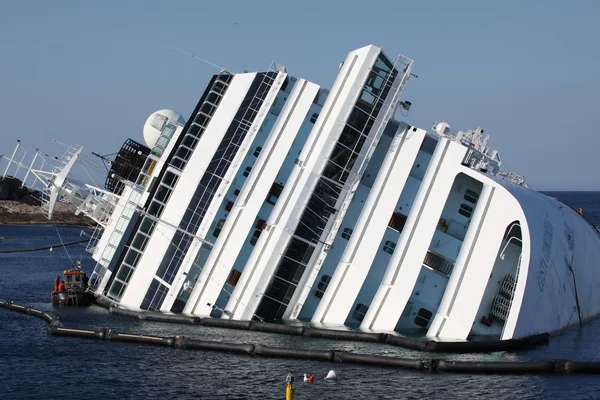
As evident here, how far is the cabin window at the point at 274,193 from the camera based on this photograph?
4181cm

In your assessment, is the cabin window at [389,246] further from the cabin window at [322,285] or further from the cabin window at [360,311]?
the cabin window at [322,285]

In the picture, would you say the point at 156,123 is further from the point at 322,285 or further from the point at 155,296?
the point at 322,285

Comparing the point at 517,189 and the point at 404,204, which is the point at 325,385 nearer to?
the point at 404,204

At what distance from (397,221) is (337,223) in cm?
285

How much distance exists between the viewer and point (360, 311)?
1614 inches

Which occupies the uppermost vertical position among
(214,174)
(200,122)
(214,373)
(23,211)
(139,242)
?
(200,122)

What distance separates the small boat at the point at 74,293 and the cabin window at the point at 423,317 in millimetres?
19439

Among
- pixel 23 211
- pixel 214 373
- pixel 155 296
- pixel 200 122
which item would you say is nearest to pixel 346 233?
pixel 200 122

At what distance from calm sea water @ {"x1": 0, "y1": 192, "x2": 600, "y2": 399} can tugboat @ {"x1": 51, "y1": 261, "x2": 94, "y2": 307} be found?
17.9 feet

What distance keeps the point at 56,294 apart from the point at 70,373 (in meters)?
16.8

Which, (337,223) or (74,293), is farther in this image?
(74,293)

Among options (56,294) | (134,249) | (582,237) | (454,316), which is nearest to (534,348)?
(454,316)

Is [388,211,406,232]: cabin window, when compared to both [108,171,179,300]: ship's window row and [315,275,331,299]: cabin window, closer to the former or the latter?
[315,275,331,299]: cabin window

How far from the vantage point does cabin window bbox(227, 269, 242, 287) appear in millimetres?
41031
